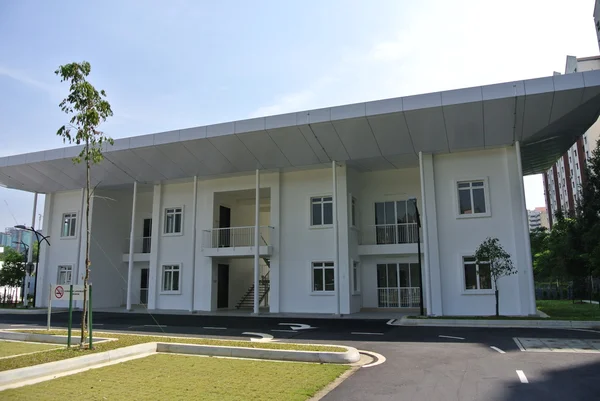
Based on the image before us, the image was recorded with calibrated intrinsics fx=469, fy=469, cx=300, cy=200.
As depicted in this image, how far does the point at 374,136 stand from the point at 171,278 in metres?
13.4

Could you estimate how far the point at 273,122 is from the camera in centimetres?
1973

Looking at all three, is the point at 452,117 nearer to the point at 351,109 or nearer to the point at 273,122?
the point at 351,109

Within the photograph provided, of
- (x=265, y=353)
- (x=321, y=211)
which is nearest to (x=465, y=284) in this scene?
(x=321, y=211)

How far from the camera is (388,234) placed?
2355 centimetres

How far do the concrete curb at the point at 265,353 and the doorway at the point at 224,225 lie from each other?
13865 mm

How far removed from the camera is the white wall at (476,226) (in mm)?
18562

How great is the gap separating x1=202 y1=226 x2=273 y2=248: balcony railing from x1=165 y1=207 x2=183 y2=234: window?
213 cm

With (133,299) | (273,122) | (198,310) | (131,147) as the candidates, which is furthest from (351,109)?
(133,299)

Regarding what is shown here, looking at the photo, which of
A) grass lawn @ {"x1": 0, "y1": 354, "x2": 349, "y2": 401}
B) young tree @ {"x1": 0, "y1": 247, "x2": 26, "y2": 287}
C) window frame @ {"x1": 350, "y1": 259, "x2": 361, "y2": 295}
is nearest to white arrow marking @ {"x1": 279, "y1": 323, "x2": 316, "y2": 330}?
window frame @ {"x1": 350, "y1": 259, "x2": 361, "y2": 295}

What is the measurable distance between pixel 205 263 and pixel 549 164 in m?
18.2

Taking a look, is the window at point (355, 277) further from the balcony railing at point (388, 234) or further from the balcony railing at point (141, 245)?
the balcony railing at point (141, 245)

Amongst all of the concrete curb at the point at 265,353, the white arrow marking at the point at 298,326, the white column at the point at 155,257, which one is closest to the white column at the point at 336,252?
the white arrow marking at the point at 298,326

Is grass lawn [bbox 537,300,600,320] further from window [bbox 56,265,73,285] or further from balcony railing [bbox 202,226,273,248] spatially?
window [bbox 56,265,73,285]

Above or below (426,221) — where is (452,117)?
above
